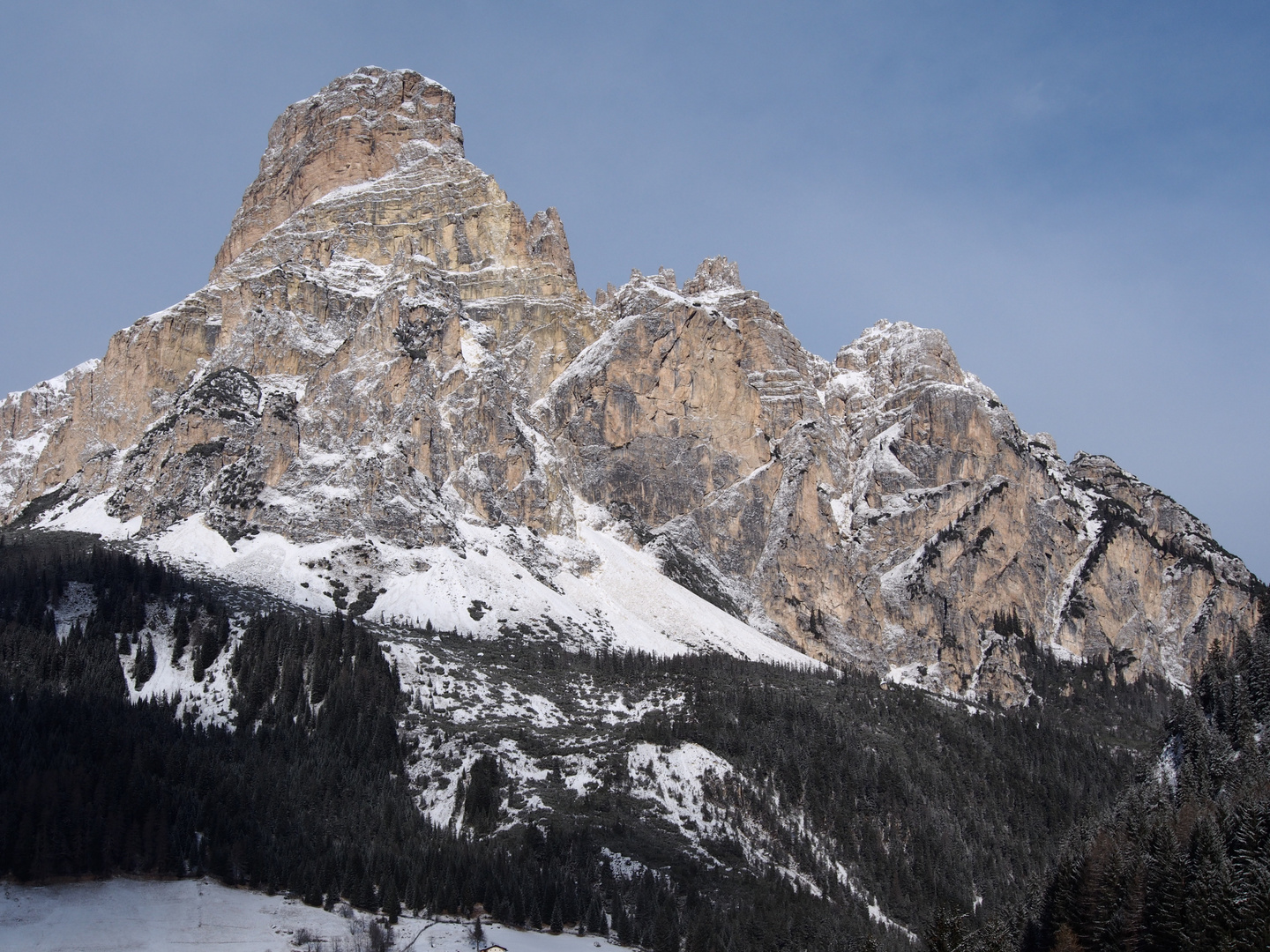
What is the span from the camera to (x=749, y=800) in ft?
500

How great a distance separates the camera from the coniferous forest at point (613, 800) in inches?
3954

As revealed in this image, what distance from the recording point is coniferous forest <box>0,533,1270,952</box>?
10044 cm

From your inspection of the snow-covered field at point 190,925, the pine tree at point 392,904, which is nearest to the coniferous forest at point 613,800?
the pine tree at point 392,904

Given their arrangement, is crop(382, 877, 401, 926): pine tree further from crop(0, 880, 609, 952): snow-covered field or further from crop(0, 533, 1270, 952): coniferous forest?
crop(0, 880, 609, 952): snow-covered field

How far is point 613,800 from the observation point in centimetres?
14300

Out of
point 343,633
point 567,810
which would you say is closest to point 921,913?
point 567,810

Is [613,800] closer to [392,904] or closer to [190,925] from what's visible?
[392,904]

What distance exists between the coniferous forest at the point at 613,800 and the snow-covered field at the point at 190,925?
2.89 m

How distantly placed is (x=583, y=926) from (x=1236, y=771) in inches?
2406

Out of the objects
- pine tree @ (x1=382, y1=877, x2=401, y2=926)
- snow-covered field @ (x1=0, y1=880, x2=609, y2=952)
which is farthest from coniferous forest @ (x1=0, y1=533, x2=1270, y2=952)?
snow-covered field @ (x1=0, y1=880, x2=609, y2=952)

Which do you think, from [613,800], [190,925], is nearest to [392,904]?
[190,925]

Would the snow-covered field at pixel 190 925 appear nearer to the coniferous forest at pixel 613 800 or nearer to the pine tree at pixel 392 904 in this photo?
the pine tree at pixel 392 904

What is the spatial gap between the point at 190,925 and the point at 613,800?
52160mm

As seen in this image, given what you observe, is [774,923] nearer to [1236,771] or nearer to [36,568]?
[1236,771]
